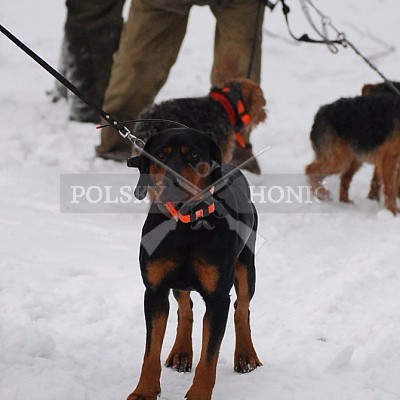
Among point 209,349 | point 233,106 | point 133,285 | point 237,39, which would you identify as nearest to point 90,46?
point 237,39

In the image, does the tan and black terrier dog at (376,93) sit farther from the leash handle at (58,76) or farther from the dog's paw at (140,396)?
the dog's paw at (140,396)

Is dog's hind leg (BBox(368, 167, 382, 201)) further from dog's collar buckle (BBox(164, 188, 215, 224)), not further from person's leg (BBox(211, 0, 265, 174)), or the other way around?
dog's collar buckle (BBox(164, 188, 215, 224))

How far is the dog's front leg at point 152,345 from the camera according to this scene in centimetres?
285

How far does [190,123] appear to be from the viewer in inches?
214

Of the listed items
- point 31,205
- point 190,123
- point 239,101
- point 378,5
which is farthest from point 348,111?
point 378,5

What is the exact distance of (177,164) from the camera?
8.86ft

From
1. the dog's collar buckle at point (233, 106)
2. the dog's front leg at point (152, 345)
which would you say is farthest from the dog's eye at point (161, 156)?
the dog's collar buckle at point (233, 106)

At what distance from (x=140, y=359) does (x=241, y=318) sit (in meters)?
0.48

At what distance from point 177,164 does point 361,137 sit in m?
3.60

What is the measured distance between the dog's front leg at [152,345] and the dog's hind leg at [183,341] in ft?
1.18

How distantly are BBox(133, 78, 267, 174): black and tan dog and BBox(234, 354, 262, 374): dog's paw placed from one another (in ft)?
7.41

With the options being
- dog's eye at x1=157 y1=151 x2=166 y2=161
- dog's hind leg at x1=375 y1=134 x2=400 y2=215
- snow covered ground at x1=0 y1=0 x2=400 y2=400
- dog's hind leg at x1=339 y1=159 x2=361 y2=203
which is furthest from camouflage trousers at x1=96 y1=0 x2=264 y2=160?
dog's eye at x1=157 y1=151 x2=166 y2=161

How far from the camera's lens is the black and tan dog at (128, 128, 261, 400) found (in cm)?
271

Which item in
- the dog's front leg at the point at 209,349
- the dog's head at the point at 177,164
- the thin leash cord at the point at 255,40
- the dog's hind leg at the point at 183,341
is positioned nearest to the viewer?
the dog's head at the point at 177,164
